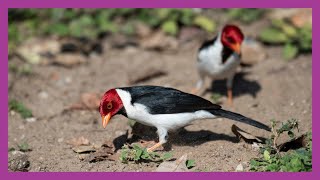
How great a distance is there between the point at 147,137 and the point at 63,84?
267cm

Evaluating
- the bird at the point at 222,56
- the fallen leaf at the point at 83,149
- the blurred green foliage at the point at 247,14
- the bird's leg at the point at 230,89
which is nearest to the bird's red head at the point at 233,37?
the bird at the point at 222,56

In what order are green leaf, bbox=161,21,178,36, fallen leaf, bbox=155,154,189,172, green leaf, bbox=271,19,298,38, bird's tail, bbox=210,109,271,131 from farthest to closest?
1. green leaf, bbox=161,21,178,36
2. green leaf, bbox=271,19,298,38
3. bird's tail, bbox=210,109,271,131
4. fallen leaf, bbox=155,154,189,172

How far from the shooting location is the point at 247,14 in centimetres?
999

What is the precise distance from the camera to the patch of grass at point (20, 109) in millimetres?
7609

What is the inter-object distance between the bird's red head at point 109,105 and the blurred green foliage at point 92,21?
386cm

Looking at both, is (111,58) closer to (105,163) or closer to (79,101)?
(79,101)

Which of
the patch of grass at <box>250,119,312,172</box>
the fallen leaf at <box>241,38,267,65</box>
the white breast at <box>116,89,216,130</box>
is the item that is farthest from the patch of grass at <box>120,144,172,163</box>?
the fallen leaf at <box>241,38,267,65</box>

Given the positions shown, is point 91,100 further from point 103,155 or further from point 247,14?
point 247,14

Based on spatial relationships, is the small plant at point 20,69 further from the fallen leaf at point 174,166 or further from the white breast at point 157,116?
the fallen leaf at point 174,166

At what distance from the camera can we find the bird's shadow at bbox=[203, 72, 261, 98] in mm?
8141

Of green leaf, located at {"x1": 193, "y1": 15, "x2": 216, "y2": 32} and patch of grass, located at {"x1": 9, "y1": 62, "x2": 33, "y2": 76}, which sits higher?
green leaf, located at {"x1": 193, "y1": 15, "x2": 216, "y2": 32}

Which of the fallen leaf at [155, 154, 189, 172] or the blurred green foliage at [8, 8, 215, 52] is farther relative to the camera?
the blurred green foliage at [8, 8, 215, 52]

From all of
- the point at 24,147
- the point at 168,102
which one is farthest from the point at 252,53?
the point at 24,147

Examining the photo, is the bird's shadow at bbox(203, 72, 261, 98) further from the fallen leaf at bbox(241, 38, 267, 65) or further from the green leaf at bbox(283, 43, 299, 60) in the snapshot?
the green leaf at bbox(283, 43, 299, 60)
